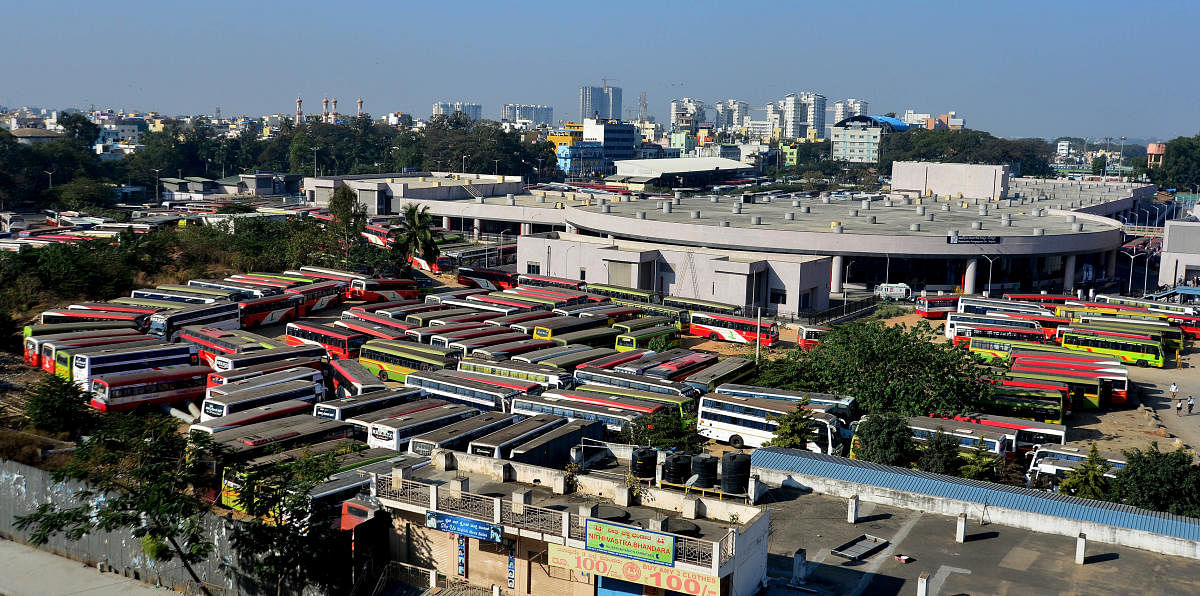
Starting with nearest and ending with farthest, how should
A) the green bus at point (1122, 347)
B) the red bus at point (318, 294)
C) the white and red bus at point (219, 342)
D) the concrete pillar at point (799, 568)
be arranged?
the concrete pillar at point (799, 568) → the white and red bus at point (219, 342) → the green bus at point (1122, 347) → the red bus at point (318, 294)

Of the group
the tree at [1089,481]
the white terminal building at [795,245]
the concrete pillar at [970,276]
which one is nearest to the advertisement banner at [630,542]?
the tree at [1089,481]

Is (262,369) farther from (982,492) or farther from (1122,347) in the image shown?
(1122,347)

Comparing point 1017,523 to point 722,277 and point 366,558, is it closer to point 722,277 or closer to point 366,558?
point 366,558

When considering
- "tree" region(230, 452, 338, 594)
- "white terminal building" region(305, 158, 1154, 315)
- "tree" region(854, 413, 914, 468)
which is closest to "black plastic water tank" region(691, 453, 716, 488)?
"tree" region(230, 452, 338, 594)

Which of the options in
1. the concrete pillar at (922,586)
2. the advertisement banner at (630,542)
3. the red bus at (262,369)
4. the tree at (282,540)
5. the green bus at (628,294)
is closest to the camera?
the advertisement banner at (630,542)

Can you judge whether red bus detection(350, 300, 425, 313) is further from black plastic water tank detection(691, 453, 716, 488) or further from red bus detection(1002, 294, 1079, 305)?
red bus detection(1002, 294, 1079, 305)

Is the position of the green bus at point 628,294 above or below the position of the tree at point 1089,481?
above

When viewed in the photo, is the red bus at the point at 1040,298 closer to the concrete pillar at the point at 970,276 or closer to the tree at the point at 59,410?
the concrete pillar at the point at 970,276
